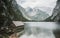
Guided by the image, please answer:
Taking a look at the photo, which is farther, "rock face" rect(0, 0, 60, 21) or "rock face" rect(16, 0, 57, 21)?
"rock face" rect(16, 0, 57, 21)

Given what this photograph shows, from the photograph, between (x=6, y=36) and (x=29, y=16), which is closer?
(x=6, y=36)

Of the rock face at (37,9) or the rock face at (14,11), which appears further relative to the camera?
the rock face at (37,9)

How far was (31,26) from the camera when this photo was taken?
12.7 feet

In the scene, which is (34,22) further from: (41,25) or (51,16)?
(51,16)

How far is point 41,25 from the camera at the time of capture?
3.91m

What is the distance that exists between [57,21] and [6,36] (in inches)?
60.2

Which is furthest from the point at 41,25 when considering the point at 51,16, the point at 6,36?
the point at 6,36

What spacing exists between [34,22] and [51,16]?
0.55m

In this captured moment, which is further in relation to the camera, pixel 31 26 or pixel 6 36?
pixel 31 26

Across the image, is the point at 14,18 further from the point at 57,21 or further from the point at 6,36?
the point at 57,21

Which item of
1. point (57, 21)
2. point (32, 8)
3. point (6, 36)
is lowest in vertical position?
point (6, 36)

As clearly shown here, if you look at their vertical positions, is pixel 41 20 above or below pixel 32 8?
below

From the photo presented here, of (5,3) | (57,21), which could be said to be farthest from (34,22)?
(5,3)

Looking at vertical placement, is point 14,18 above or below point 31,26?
above
